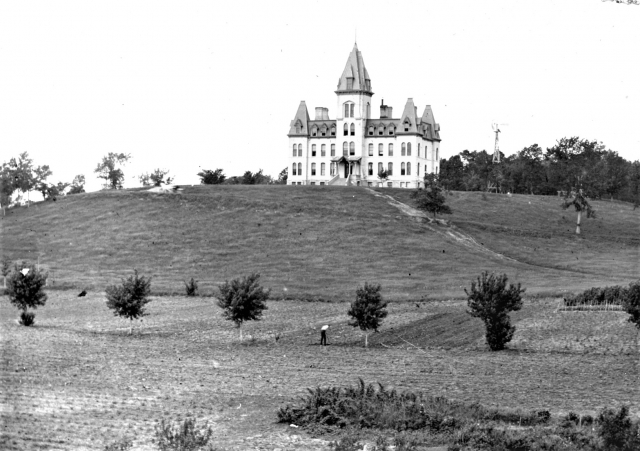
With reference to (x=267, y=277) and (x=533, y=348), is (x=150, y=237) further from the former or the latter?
(x=533, y=348)

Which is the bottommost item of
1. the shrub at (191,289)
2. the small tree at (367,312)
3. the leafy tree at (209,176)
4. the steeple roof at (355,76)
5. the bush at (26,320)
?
the bush at (26,320)

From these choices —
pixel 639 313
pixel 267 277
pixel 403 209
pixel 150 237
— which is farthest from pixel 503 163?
pixel 639 313

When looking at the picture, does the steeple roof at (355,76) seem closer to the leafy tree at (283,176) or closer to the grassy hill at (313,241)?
the grassy hill at (313,241)

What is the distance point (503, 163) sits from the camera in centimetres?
14225

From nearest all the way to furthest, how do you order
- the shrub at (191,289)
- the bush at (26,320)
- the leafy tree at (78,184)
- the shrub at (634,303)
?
1. the shrub at (634,303)
2. the bush at (26,320)
3. the shrub at (191,289)
4. the leafy tree at (78,184)

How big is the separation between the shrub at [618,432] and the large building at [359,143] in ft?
335

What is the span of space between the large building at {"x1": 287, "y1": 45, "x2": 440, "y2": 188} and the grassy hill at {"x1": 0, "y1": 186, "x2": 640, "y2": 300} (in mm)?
13284

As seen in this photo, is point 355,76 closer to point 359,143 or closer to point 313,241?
point 359,143

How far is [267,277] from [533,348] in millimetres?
32980

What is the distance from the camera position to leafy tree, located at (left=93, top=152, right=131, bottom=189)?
138375mm

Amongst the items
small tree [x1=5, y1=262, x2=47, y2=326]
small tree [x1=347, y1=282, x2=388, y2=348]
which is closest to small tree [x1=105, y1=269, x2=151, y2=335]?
small tree [x1=5, y1=262, x2=47, y2=326]

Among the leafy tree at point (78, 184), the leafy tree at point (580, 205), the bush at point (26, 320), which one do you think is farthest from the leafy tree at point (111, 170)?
the bush at point (26, 320)

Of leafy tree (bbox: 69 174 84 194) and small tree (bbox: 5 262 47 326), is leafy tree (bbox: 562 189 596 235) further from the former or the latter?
leafy tree (bbox: 69 174 84 194)

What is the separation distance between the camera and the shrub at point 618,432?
21.7m
